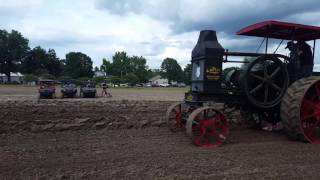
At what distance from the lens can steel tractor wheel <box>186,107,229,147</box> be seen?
7750mm

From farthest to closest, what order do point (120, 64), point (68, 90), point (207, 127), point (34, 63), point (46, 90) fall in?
point (120, 64) → point (34, 63) → point (68, 90) → point (46, 90) → point (207, 127)

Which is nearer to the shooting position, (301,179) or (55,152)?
(301,179)

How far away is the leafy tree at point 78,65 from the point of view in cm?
12193

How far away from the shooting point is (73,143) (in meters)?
7.89

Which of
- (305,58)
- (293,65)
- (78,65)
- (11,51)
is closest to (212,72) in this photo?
(293,65)

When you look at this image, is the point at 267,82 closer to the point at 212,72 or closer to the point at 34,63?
the point at 212,72

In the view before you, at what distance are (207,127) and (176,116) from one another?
1.88 metres

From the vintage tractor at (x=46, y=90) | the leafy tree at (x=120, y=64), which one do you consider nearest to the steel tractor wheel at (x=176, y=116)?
the vintage tractor at (x=46, y=90)

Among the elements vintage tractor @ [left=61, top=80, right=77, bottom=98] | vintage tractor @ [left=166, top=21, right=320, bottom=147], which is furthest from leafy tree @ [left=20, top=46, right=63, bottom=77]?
vintage tractor @ [left=166, top=21, right=320, bottom=147]

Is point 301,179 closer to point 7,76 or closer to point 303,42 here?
point 303,42

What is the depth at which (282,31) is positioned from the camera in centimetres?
910

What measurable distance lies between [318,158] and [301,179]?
5.19ft

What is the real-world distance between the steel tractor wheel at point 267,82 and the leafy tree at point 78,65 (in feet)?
376

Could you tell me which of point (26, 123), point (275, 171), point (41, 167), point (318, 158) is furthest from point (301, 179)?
point (26, 123)
